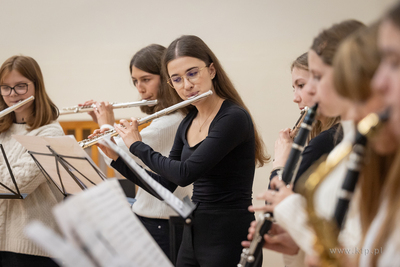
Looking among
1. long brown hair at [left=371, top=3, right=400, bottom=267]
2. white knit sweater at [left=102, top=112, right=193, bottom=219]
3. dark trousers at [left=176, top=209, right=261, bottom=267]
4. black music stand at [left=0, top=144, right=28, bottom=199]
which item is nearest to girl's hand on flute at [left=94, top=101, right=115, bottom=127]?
white knit sweater at [left=102, top=112, right=193, bottom=219]

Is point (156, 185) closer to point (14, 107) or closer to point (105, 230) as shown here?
point (105, 230)

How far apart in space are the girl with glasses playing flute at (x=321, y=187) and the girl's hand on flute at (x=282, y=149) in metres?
0.28

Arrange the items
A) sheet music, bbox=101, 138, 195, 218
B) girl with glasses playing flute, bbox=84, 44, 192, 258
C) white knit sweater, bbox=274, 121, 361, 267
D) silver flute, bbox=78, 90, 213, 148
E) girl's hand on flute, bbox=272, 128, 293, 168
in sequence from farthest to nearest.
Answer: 1. girl with glasses playing flute, bbox=84, 44, 192, 258
2. silver flute, bbox=78, 90, 213, 148
3. girl's hand on flute, bbox=272, 128, 293, 168
4. sheet music, bbox=101, 138, 195, 218
5. white knit sweater, bbox=274, 121, 361, 267

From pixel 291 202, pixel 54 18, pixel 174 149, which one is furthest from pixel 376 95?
pixel 54 18

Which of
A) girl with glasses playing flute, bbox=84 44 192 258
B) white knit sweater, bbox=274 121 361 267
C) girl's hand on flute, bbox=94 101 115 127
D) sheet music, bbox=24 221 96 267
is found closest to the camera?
sheet music, bbox=24 221 96 267

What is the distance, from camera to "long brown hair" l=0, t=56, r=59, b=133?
212 centimetres

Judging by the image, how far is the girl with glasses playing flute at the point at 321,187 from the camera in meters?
0.83

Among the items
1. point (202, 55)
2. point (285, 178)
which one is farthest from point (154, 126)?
point (285, 178)

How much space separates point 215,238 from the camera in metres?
1.38

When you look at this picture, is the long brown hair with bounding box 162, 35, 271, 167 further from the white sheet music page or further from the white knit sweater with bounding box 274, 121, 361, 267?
the white sheet music page

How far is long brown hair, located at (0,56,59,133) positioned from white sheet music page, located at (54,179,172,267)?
153 cm

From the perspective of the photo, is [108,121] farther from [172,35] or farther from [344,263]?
[344,263]

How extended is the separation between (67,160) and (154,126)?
0.62m

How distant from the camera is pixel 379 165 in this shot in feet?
2.42
